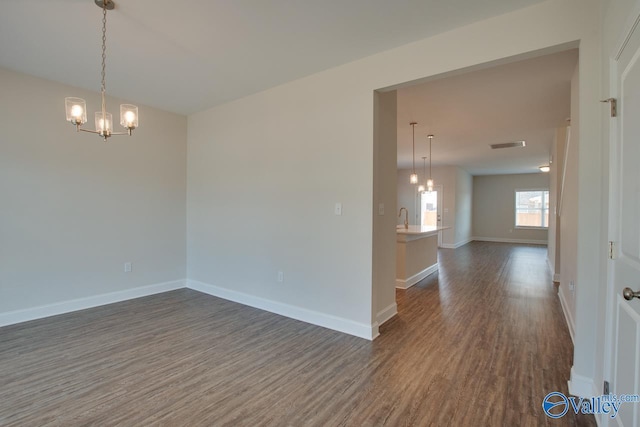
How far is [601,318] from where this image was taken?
1.85m

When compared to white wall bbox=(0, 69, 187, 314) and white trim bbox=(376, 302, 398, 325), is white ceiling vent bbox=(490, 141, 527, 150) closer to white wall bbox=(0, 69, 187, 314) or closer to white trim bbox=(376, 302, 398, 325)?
white trim bbox=(376, 302, 398, 325)

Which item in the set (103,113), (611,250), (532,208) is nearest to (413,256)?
(611,250)

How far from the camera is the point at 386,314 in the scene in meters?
3.41

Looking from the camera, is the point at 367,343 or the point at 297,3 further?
the point at 367,343

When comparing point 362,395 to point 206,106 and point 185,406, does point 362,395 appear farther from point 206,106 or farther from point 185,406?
point 206,106

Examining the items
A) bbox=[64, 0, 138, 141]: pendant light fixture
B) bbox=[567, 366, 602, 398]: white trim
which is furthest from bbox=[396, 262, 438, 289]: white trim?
bbox=[64, 0, 138, 141]: pendant light fixture

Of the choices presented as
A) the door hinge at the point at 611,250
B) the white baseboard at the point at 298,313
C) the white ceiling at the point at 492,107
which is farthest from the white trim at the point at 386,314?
the white ceiling at the point at 492,107

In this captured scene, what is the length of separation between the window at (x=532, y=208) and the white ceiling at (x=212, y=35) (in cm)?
1118

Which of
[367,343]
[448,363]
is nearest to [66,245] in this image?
[367,343]

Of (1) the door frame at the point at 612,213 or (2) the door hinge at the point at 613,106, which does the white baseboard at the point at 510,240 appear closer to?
(1) the door frame at the point at 612,213

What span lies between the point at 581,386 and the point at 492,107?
11.3 feet

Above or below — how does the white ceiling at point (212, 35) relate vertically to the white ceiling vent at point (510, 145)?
above

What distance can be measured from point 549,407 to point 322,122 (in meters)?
2.96

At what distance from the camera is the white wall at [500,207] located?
11125 millimetres
